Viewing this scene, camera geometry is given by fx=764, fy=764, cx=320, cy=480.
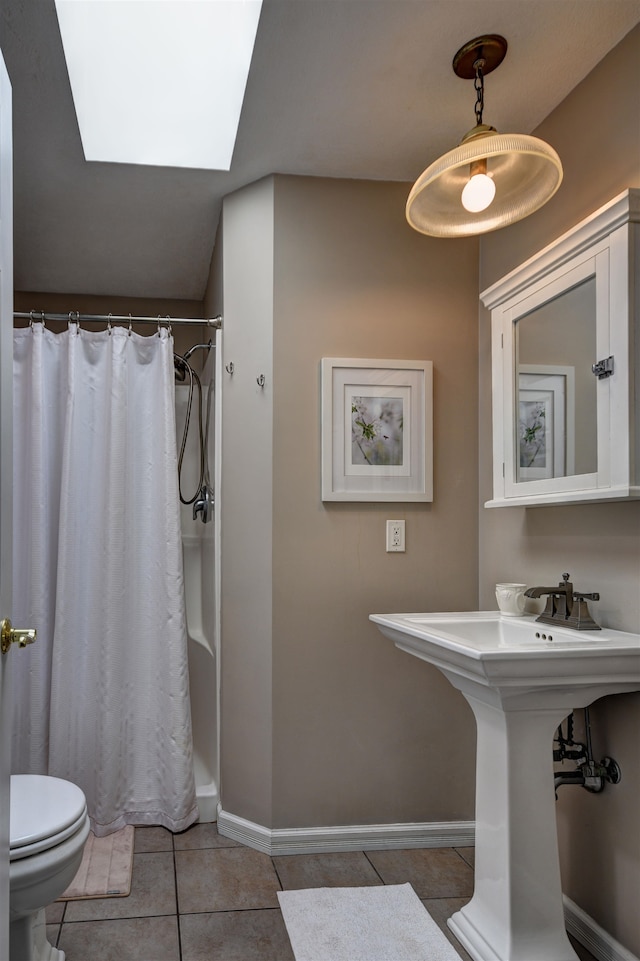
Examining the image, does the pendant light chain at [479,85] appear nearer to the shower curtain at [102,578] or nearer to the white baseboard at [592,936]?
the shower curtain at [102,578]

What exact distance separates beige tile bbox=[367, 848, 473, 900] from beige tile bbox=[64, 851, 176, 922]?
0.67m

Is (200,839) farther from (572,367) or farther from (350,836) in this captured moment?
(572,367)

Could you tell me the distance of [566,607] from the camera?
2.05 metres

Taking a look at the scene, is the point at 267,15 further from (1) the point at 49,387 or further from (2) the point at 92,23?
(1) the point at 49,387

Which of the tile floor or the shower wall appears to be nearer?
the tile floor

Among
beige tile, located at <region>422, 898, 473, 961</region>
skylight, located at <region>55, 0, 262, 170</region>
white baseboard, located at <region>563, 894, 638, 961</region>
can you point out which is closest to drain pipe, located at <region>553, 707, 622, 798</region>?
white baseboard, located at <region>563, 894, 638, 961</region>

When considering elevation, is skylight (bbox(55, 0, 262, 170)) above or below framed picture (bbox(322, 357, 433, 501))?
above

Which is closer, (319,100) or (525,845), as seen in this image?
(525,845)

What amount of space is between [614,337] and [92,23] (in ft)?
5.76

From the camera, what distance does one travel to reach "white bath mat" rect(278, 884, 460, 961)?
2.00 m

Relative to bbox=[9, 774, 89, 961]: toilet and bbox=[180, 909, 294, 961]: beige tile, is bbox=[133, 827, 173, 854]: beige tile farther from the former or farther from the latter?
bbox=[9, 774, 89, 961]: toilet

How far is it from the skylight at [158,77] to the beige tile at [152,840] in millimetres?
2370

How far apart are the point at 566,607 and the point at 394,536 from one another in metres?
0.81

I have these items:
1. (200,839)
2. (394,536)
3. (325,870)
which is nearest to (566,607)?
(394,536)
